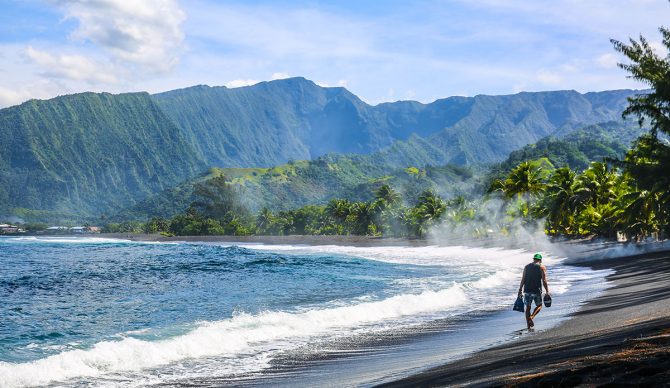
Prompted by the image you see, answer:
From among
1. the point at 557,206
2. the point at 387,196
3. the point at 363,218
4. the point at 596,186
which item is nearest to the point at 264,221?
the point at 363,218

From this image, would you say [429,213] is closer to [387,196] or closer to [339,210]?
[387,196]

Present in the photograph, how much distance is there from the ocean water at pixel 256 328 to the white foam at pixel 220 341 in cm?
3

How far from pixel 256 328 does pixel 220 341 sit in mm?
2101

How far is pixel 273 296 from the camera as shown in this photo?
2873 cm

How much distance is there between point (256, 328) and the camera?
717 inches

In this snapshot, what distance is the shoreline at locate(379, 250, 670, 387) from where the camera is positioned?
7387 mm

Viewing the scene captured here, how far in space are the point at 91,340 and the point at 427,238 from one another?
94.5 metres

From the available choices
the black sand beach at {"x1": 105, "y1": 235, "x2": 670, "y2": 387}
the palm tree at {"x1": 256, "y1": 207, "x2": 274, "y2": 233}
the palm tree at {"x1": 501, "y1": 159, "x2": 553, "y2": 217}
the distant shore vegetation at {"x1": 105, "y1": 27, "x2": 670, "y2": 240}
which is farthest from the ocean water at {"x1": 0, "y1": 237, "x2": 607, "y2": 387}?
the palm tree at {"x1": 256, "y1": 207, "x2": 274, "y2": 233}

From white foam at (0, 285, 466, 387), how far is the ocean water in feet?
0.11

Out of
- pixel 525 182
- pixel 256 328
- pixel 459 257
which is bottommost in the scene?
pixel 459 257

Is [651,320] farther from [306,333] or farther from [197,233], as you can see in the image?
[197,233]

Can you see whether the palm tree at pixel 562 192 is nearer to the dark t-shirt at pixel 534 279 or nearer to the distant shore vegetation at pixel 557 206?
the distant shore vegetation at pixel 557 206

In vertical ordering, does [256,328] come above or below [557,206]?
below

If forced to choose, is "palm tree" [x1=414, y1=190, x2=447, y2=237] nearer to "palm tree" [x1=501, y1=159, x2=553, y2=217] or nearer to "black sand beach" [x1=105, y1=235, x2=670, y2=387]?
"palm tree" [x1=501, y1=159, x2=553, y2=217]
